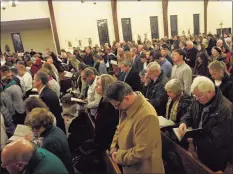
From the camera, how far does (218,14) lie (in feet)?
64.2

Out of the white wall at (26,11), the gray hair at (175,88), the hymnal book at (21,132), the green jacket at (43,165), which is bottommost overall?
the hymnal book at (21,132)

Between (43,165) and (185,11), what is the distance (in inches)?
737

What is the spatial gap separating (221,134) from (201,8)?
19.0m

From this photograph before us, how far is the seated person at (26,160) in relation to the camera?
167cm

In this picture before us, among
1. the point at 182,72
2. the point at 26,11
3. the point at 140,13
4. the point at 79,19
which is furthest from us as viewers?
the point at 140,13

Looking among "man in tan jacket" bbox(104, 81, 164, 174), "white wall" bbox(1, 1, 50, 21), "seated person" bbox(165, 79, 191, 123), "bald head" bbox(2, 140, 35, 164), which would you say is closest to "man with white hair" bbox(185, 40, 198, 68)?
"seated person" bbox(165, 79, 191, 123)

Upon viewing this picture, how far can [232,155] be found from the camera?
8.11 feet

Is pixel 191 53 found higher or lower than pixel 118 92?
lower

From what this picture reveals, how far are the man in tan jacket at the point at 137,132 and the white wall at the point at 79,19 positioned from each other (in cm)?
1310

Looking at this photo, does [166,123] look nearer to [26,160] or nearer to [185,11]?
[26,160]

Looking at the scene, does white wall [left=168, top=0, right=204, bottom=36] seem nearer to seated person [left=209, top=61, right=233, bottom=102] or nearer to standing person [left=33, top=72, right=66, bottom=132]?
seated person [left=209, top=61, right=233, bottom=102]

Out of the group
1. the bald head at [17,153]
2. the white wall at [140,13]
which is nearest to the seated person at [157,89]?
the bald head at [17,153]

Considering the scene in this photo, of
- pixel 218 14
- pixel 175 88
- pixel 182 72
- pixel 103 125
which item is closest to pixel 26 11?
pixel 182 72

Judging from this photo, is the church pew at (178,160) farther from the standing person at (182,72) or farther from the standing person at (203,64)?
the standing person at (203,64)
